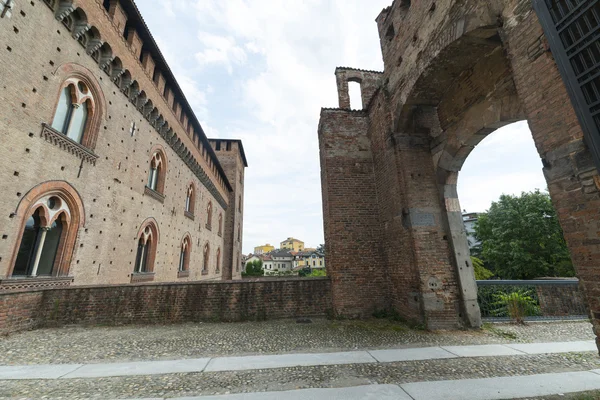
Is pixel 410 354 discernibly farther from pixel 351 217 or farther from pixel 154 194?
pixel 154 194

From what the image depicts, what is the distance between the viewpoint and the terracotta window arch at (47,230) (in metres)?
6.30

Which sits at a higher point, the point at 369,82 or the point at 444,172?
the point at 369,82

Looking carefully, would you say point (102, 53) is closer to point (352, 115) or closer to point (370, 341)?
point (352, 115)

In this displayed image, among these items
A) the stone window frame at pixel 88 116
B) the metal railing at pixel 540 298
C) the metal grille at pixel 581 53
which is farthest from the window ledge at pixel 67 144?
the metal railing at pixel 540 298

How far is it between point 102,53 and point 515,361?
14133 millimetres

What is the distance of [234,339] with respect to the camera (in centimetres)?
516

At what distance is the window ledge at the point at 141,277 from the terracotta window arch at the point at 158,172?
4.32 meters

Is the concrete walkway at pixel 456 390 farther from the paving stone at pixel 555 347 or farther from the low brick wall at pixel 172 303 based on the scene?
the low brick wall at pixel 172 303

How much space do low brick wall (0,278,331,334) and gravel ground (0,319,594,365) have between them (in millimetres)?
361

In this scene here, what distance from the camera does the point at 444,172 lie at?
6.97 m

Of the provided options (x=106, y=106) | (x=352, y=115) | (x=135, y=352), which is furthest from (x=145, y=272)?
(x=352, y=115)

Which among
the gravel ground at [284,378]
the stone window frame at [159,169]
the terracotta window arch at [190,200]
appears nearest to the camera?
the gravel ground at [284,378]

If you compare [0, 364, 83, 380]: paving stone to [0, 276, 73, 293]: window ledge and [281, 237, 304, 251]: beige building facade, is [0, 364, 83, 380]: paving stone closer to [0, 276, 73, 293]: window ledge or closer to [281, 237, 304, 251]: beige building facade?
[0, 276, 73, 293]: window ledge

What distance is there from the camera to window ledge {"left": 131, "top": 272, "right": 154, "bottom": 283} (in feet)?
34.4
